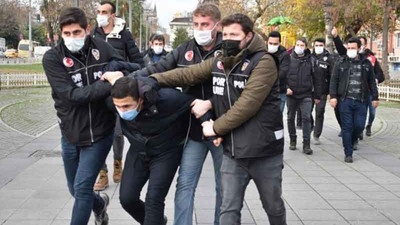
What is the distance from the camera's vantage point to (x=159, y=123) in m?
3.69

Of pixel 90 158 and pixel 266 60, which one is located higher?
pixel 266 60

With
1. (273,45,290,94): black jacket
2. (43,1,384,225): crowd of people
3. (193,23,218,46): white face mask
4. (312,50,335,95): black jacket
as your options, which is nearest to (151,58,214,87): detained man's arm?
(43,1,384,225): crowd of people

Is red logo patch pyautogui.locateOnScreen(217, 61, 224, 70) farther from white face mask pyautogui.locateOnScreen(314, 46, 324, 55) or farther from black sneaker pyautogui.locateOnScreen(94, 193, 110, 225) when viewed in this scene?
white face mask pyautogui.locateOnScreen(314, 46, 324, 55)

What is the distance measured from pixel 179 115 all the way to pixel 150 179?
21.0 inches

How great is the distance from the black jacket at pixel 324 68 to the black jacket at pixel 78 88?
18.8 feet

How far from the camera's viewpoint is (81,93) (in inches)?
152

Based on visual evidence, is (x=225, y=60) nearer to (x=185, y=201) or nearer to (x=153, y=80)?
(x=153, y=80)

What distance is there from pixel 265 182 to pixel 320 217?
1.76 metres

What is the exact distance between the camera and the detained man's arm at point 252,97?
11.3 ft

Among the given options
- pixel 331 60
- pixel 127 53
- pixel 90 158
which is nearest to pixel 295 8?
pixel 331 60

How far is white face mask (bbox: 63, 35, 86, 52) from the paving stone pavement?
1863mm

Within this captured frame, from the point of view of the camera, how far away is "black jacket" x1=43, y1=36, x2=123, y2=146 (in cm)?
396

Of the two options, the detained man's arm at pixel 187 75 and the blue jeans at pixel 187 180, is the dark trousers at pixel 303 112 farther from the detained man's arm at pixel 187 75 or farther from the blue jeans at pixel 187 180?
the detained man's arm at pixel 187 75

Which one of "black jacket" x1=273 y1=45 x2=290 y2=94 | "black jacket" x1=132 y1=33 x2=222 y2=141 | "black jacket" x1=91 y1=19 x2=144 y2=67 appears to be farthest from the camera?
"black jacket" x1=273 y1=45 x2=290 y2=94
